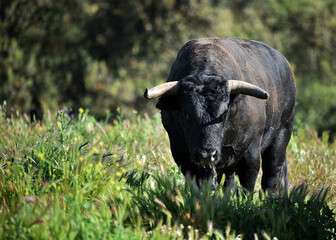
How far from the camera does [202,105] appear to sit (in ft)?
17.9

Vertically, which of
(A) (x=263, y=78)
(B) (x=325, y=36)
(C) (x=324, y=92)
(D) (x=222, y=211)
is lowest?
(C) (x=324, y=92)

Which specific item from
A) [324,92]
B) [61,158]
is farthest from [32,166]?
[324,92]

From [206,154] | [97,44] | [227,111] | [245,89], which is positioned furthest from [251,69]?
[97,44]

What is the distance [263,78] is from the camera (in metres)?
6.76

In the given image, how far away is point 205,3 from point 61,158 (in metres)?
14.9

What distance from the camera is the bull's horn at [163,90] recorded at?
5.55m

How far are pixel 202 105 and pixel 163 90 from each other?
16.4 inches

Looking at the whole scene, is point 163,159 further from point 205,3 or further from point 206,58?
point 205,3

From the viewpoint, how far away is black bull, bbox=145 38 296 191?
5438 mm

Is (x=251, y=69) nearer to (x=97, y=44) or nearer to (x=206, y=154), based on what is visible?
(x=206, y=154)

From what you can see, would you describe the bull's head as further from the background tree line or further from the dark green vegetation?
the background tree line

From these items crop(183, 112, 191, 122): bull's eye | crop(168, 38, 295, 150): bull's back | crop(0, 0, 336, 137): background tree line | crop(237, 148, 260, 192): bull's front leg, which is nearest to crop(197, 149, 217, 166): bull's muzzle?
crop(183, 112, 191, 122): bull's eye

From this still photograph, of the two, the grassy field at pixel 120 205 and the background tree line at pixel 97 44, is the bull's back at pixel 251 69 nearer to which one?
the grassy field at pixel 120 205

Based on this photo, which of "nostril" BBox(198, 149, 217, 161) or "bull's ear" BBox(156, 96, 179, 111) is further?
"bull's ear" BBox(156, 96, 179, 111)
